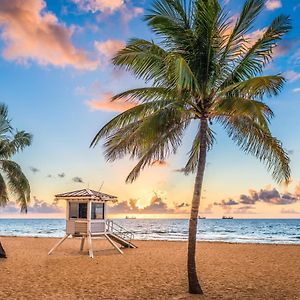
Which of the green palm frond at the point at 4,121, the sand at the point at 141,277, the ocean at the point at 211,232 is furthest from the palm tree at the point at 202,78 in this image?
the ocean at the point at 211,232

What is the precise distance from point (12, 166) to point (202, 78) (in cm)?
1093

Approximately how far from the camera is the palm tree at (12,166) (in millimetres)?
16875

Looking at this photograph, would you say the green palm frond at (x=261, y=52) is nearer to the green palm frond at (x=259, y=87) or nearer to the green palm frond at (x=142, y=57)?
the green palm frond at (x=259, y=87)

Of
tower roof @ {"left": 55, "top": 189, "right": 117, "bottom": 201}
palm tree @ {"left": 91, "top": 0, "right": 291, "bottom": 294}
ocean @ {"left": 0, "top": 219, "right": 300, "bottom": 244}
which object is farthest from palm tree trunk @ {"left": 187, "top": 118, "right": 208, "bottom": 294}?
ocean @ {"left": 0, "top": 219, "right": 300, "bottom": 244}

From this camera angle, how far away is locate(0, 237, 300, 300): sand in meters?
9.70

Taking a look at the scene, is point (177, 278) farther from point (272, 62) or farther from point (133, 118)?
point (272, 62)

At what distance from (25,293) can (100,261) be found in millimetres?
6589

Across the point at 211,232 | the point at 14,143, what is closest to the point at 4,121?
the point at 14,143

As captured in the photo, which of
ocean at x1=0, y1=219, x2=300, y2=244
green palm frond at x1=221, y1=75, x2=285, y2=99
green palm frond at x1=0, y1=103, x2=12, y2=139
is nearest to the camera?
green palm frond at x1=221, y1=75, x2=285, y2=99

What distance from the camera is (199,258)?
690 inches

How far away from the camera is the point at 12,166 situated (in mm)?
17203

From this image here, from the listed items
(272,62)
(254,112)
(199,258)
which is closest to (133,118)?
(254,112)

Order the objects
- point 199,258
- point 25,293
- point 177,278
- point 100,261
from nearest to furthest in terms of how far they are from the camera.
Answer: point 25,293 → point 177,278 → point 100,261 → point 199,258

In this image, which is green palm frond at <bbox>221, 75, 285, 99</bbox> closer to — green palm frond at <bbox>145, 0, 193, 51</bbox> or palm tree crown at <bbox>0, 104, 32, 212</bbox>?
green palm frond at <bbox>145, 0, 193, 51</bbox>
